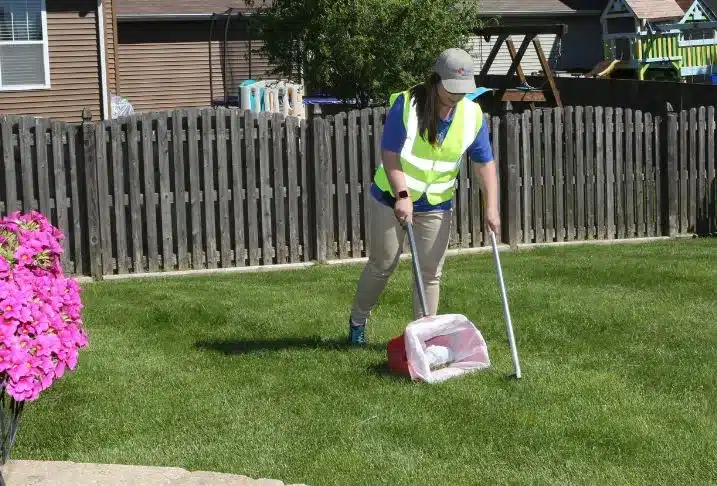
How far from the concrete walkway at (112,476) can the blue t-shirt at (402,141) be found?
2.46 m

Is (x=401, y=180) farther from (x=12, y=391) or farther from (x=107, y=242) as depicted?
(x=107, y=242)

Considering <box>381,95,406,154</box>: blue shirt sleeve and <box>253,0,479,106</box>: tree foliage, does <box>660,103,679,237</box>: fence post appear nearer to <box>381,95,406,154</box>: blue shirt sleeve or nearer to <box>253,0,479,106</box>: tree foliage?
<box>253,0,479,106</box>: tree foliage

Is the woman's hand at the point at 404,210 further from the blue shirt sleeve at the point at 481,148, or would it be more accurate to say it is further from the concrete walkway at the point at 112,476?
the concrete walkway at the point at 112,476

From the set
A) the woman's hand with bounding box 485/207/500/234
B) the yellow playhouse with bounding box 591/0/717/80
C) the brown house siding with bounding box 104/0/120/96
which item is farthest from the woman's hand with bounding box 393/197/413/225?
the yellow playhouse with bounding box 591/0/717/80

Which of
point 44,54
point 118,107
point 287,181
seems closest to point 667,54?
point 118,107

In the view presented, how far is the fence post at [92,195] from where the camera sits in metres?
10.9

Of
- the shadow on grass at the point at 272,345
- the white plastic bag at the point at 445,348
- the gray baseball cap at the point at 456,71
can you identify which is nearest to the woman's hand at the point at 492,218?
the white plastic bag at the point at 445,348

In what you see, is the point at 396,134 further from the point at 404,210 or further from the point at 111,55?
the point at 111,55

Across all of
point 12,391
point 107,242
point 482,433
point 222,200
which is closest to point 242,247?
point 222,200

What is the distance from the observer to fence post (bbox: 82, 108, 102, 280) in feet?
35.8

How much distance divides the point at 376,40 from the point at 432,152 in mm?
9400

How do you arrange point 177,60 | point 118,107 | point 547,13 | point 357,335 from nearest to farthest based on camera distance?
point 357,335 < point 118,107 < point 177,60 < point 547,13

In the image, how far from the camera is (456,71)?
6605mm

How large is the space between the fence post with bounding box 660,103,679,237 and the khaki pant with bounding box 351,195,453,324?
645cm
